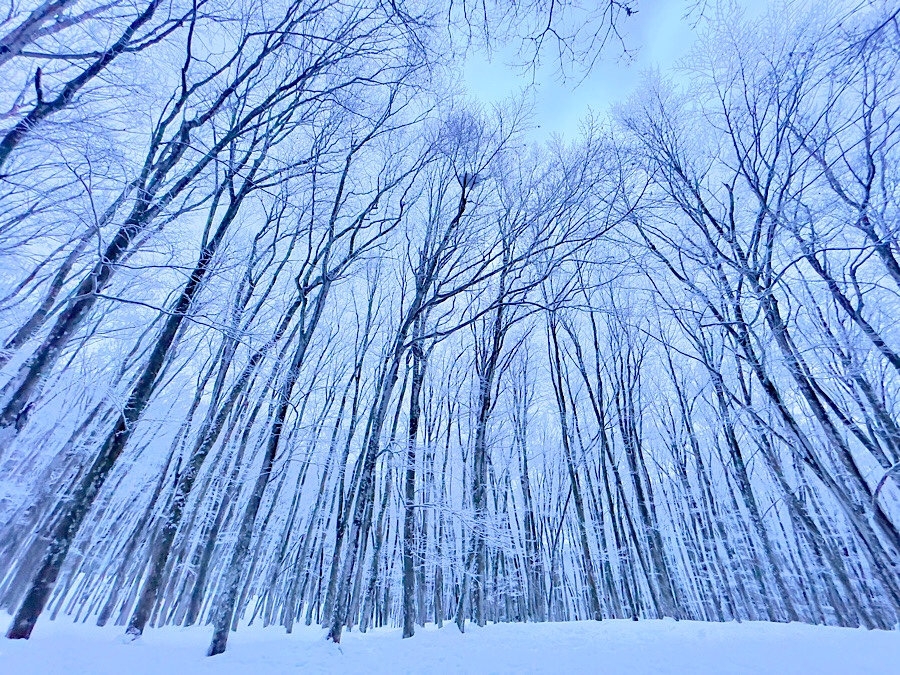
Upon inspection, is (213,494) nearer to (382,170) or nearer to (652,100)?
(382,170)

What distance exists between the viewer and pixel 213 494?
11.4 meters

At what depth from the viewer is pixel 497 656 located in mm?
5824

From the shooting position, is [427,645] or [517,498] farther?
[517,498]

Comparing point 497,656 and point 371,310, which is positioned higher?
point 371,310

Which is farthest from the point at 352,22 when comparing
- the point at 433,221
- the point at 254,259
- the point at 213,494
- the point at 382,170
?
the point at 213,494

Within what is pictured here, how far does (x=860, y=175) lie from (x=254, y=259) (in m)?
11.2

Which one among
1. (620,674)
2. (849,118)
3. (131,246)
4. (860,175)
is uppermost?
(849,118)

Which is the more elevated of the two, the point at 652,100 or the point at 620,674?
the point at 652,100

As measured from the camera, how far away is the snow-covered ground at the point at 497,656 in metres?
4.06

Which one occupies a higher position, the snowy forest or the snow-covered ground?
the snowy forest

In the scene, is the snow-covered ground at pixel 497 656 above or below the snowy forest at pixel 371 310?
below

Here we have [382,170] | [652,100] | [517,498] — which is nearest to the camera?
[652,100]

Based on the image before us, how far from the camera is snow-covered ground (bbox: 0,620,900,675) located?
406 cm

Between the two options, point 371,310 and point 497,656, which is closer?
point 497,656
